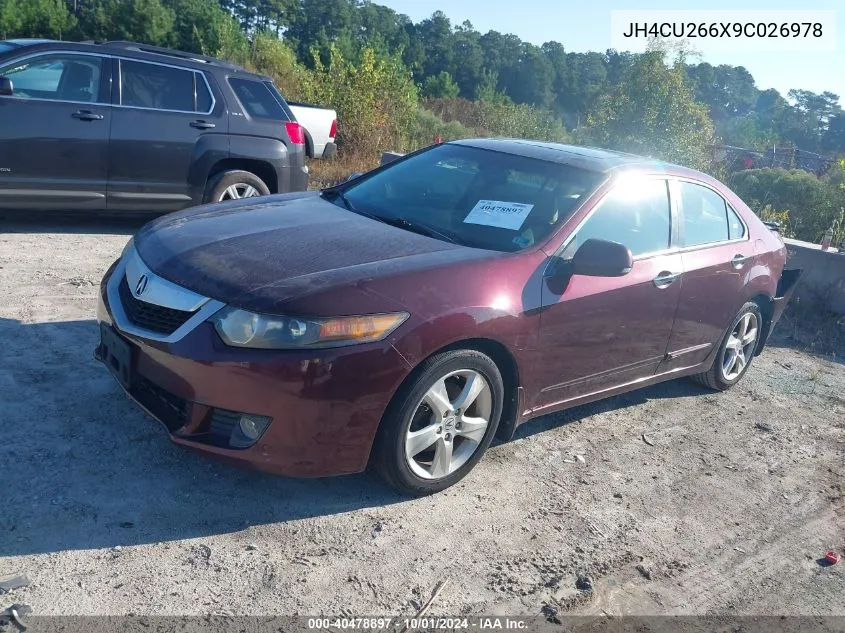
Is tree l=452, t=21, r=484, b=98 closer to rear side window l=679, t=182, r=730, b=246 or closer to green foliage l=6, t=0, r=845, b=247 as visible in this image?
green foliage l=6, t=0, r=845, b=247

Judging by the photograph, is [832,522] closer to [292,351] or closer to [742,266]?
[742,266]

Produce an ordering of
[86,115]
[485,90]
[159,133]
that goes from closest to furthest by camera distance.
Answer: [86,115]
[159,133]
[485,90]

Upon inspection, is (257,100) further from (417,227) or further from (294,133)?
(417,227)

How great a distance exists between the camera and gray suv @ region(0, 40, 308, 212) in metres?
7.03

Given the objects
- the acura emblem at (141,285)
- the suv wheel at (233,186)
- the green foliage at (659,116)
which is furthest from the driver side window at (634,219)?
the green foliage at (659,116)

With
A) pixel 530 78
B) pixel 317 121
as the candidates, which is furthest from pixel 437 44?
pixel 317 121

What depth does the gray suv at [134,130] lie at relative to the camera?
277 inches

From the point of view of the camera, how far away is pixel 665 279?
462 cm

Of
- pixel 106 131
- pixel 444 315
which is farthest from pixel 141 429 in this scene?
pixel 106 131

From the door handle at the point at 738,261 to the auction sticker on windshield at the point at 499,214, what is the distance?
1731mm

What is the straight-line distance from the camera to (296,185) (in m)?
8.65

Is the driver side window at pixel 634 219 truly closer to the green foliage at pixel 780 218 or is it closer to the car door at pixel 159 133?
the car door at pixel 159 133

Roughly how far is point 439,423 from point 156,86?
5607 mm

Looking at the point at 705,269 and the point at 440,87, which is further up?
the point at 440,87
